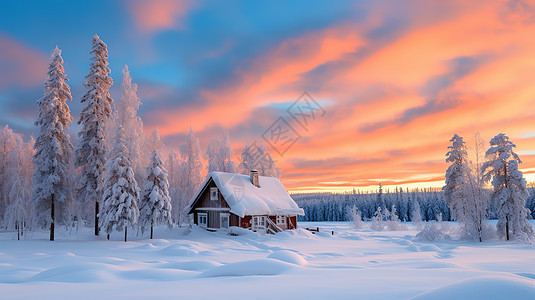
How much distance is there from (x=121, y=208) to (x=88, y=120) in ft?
29.8

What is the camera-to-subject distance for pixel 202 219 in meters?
35.6

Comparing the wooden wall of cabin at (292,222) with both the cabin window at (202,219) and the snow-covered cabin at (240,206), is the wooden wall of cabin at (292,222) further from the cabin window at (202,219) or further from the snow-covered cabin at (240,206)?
the cabin window at (202,219)

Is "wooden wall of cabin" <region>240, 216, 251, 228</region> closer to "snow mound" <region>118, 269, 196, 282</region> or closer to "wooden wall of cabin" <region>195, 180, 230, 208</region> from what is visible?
"wooden wall of cabin" <region>195, 180, 230, 208</region>

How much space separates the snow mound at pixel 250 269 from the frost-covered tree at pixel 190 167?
38954mm

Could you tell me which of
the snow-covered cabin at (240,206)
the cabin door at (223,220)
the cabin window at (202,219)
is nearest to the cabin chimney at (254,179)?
the snow-covered cabin at (240,206)

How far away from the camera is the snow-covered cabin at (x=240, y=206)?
1269 inches

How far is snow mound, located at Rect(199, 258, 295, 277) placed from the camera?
895cm

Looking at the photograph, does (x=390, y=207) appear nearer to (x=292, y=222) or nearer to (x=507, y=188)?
(x=507, y=188)

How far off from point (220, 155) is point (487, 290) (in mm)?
48992

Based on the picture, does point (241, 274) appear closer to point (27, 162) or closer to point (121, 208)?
point (121, 208)

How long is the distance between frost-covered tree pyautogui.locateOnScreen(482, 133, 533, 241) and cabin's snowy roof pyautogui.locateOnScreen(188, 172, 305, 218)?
2083cm

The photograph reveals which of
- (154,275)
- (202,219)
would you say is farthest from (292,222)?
(154,275)

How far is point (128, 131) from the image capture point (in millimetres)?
34500

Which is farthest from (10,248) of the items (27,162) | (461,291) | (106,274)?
(461,291)
